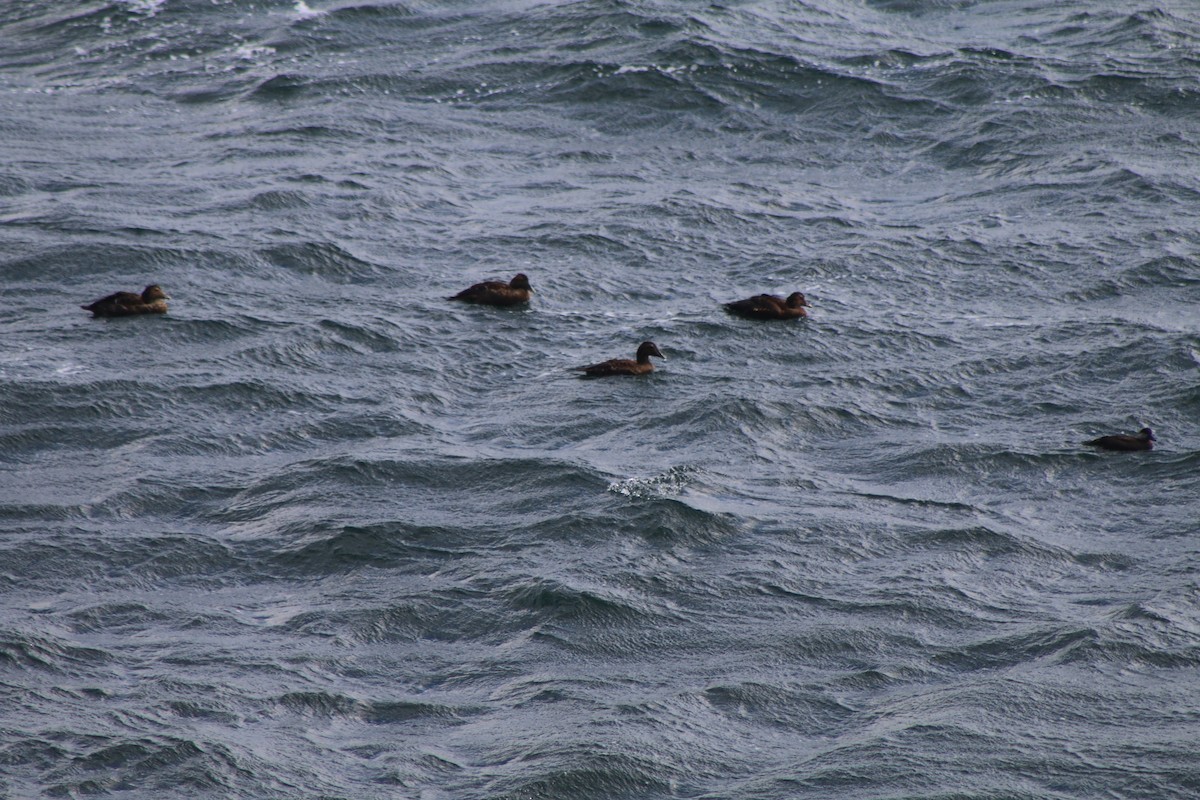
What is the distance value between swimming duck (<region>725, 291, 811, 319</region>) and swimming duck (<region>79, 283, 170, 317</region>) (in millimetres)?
5185

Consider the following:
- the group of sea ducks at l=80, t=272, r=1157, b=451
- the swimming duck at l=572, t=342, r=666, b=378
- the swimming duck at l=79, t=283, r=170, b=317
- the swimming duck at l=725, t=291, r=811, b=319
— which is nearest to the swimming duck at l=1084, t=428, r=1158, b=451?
the group of sea ducks at l=80, t=272, r=1157, b=451

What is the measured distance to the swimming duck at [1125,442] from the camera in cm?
1212

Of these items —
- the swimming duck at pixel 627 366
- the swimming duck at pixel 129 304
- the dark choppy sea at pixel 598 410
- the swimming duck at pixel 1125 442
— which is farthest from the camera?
the swimming duck at pixel 129 304

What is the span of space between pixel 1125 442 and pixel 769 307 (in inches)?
142

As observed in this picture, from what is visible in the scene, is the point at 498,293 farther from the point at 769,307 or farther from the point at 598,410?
the point at 769,307

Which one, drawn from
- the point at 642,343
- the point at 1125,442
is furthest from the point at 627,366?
the point at 1125,442

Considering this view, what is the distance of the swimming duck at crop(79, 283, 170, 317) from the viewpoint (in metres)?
14.0

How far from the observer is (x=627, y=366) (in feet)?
43.9

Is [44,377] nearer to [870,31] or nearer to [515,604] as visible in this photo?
[515,604]

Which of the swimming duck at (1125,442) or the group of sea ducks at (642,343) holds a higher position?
the group of sea ducks at (642,343)

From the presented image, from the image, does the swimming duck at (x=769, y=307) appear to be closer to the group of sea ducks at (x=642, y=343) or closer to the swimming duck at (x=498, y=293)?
the group of sea ducks at (x=642, y=343)

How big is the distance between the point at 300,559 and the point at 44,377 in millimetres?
3723

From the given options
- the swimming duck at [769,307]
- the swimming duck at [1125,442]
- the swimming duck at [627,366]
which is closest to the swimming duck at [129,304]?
the swimming duck at [627,366]

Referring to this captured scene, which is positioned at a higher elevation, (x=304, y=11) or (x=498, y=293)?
(x=304, y=11)
